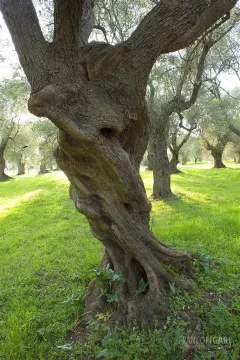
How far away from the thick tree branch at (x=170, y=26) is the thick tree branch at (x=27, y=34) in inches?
50.1

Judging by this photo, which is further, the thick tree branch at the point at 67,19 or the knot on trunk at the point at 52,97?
the knot on trunk at the point at 52,97

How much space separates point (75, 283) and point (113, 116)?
379 centimetres

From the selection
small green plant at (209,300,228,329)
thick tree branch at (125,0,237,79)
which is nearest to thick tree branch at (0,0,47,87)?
thick tree branch at (125,0,237,79)

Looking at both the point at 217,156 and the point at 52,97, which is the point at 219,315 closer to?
the point at 52,97

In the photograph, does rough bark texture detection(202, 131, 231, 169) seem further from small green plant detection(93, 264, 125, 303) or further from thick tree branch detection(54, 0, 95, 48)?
thick tree branch detection(54, 0, 95, 48)

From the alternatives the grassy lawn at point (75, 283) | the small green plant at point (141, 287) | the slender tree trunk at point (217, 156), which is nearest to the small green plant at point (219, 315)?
the grassy lawn at point (75, 283)

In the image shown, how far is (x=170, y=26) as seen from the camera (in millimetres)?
3646

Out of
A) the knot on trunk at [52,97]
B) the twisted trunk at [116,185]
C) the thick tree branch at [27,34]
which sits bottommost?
the twisted trunk at [116,185]

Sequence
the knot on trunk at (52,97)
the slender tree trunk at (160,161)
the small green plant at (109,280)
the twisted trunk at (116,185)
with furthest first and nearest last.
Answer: the slender tree trunk at (160,161) → the small green plant at (109,280) → the twisted trunk at (116,185) → the knot on trunk at (52,97)

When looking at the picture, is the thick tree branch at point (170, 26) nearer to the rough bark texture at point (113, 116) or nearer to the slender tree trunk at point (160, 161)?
the rough bark texture at point (113, 116)

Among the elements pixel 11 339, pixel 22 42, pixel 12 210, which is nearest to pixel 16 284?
pixel 11 339

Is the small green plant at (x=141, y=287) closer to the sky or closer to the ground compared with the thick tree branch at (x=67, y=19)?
closer to the ground

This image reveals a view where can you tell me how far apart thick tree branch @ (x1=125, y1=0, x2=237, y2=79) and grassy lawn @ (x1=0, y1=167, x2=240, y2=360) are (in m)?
3.81

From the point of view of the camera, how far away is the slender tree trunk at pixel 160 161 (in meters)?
14.0
